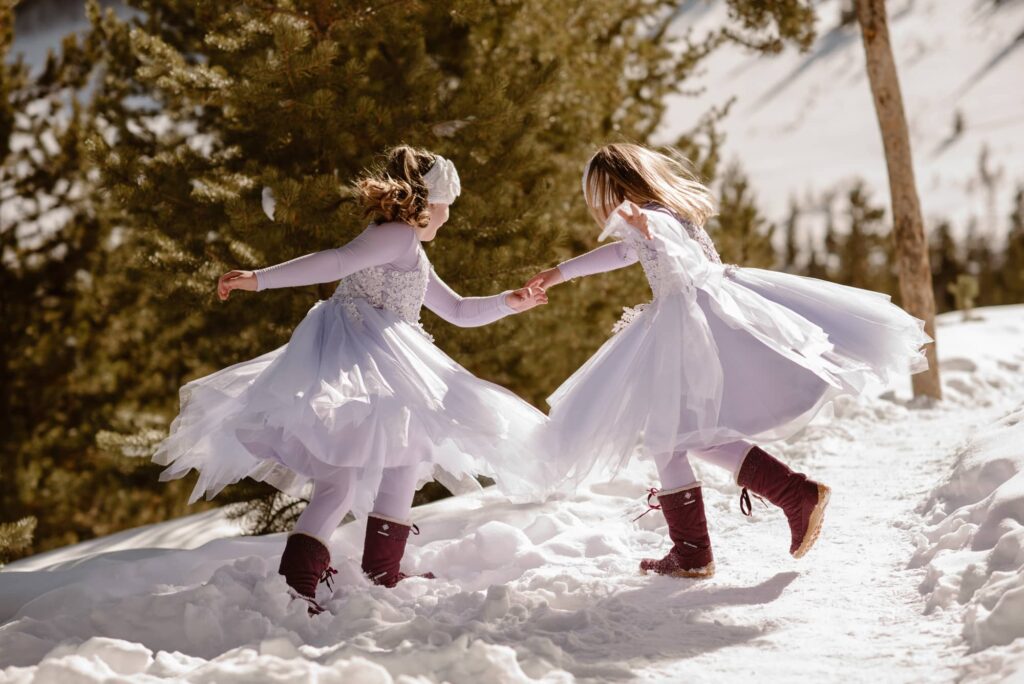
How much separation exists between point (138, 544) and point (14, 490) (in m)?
3.98

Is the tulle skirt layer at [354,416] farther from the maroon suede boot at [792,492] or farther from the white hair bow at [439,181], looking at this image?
the maroon suede boot at [792,492]

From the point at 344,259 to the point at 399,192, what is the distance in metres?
0.37

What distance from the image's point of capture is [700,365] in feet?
11.7

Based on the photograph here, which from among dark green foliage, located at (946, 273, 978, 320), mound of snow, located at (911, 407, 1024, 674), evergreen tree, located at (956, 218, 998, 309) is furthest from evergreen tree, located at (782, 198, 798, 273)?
mound of snow, located at (911, 407, 1024, 674)

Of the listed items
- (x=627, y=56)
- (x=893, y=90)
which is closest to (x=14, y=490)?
(x=627, y=56)

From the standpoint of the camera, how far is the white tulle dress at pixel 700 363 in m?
3.58

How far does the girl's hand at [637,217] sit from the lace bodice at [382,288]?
2.92ft

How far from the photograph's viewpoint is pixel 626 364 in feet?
12.5

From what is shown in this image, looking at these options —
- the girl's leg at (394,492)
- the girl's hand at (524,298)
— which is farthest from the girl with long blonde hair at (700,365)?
the girl's leg at (394,492)

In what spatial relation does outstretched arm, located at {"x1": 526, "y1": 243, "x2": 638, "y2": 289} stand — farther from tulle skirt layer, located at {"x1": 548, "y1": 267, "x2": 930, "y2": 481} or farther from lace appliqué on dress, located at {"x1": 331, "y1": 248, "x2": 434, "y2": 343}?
lace appliqué on dress, located at {"x1": 331, "y1": 248, "x2": 434, "y2": 343}

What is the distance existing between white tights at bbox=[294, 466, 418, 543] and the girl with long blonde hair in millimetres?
633

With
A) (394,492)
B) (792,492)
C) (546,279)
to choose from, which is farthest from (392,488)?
(792,492)

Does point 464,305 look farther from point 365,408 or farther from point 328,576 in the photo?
point 328,576

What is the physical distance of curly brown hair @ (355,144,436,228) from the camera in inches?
153
